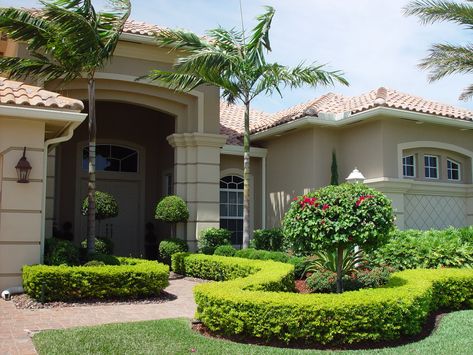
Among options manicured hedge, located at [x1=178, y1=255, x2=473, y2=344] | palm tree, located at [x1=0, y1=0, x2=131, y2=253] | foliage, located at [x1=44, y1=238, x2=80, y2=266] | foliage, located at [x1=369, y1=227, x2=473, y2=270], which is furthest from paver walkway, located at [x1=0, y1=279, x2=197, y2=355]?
foliage, located at [x1=369, y1=227, x2=473, y2=270]

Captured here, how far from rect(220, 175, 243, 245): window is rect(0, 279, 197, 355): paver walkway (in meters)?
7.26

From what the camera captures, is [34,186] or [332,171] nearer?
[34,186]

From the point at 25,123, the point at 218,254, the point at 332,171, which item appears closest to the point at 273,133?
the point at 332,171

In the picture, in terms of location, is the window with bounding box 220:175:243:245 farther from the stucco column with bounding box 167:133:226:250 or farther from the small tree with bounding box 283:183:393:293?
the small tree with bounding box 283:183:393:293

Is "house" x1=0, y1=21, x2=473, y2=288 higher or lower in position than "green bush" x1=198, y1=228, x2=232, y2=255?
higher

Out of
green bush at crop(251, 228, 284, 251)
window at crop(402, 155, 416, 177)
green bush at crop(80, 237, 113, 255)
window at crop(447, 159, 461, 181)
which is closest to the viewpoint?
green bush at crop(80, 237, 113, 255)

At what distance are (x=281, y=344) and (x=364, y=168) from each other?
9.25 m

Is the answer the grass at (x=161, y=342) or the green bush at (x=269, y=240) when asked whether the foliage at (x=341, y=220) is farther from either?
the green bush at (x=269, y=240)

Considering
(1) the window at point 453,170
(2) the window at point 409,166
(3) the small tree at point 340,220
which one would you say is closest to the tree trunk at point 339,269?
(3) the small tree at point 340,220

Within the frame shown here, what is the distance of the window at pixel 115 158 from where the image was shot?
1831 centimetres

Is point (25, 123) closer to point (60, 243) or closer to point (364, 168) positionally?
point (60, 243)

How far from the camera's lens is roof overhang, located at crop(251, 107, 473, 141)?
1412 centimetres

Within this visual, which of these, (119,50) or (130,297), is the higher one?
(119,50)

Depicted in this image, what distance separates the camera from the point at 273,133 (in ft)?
55.5
